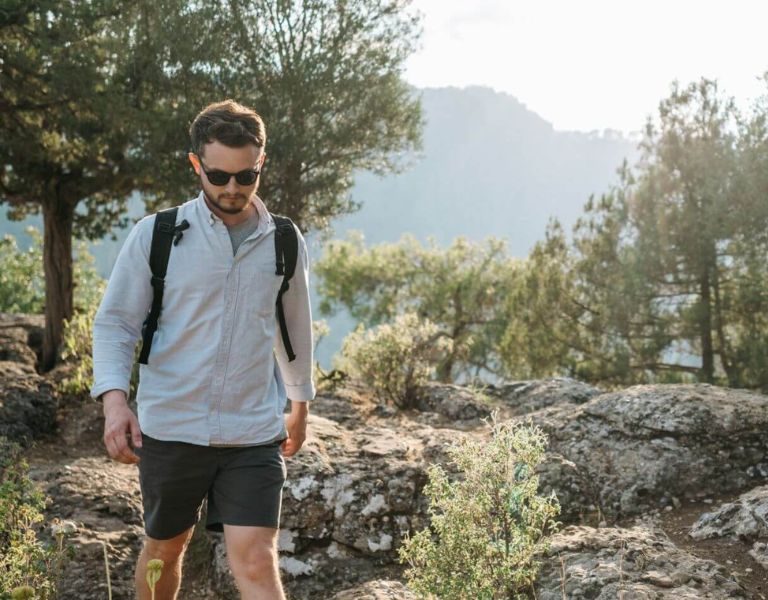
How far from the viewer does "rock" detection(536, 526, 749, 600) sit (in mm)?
3602

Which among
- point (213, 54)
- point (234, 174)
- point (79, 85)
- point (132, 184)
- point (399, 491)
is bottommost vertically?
point (399, 491)

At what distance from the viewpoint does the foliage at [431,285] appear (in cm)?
2980

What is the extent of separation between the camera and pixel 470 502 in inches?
142

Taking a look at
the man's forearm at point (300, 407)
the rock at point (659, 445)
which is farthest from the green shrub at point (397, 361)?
the man's forearm at point (300, 407)

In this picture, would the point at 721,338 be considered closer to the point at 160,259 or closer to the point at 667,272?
the point at 667,272

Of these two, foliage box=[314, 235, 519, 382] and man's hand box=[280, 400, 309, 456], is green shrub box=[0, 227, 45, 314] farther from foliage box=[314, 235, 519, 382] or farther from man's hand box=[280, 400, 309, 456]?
man's hand box=[280, 400, 309, 456]

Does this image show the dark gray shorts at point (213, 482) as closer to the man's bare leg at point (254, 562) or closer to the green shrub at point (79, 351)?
the man's bare leg at point (254, 562)

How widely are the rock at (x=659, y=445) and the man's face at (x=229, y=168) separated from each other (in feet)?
11.3

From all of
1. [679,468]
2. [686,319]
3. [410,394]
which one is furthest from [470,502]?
[686,319]

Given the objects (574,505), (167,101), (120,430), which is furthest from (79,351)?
(120,430)

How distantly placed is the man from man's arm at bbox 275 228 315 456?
0.21 metres

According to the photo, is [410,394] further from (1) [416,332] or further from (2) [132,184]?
(2) [132,184]

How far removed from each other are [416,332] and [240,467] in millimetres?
7024

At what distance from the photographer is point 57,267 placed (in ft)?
40.2
